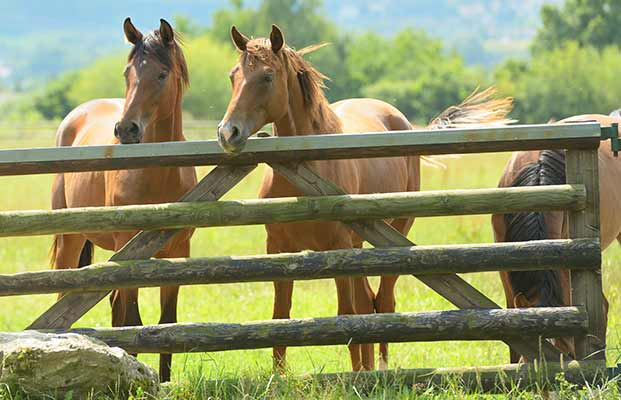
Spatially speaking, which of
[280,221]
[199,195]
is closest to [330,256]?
[280,221]

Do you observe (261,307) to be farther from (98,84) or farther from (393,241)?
(98,84)

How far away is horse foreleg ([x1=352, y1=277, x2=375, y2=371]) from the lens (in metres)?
7.27

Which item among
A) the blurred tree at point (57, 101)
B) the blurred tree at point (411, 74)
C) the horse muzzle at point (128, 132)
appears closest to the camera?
the horse muzzle at point (128, 132)

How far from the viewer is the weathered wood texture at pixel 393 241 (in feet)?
19.0

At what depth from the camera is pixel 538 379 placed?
18.7ft

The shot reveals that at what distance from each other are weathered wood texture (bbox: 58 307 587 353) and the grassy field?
0.19m

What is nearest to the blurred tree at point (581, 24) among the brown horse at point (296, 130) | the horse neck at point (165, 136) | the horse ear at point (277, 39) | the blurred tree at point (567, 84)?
the blurred tree at point (567, 84)

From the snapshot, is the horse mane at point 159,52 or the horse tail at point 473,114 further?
the horse tail at point 473,114

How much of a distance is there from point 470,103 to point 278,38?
3.59m

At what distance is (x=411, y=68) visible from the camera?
4203 inches

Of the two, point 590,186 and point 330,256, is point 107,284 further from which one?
point 590,186

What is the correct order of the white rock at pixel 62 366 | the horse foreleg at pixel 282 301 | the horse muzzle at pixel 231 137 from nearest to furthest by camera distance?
1. the white rock at pixel 62 366
2. the horse muzzle at pixel 231 137
3. the horse foreleg at pixel 282 301

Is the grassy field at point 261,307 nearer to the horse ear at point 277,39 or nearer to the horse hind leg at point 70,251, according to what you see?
the horse hind leg at point 70,251

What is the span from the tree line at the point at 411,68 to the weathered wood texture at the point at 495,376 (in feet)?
110
